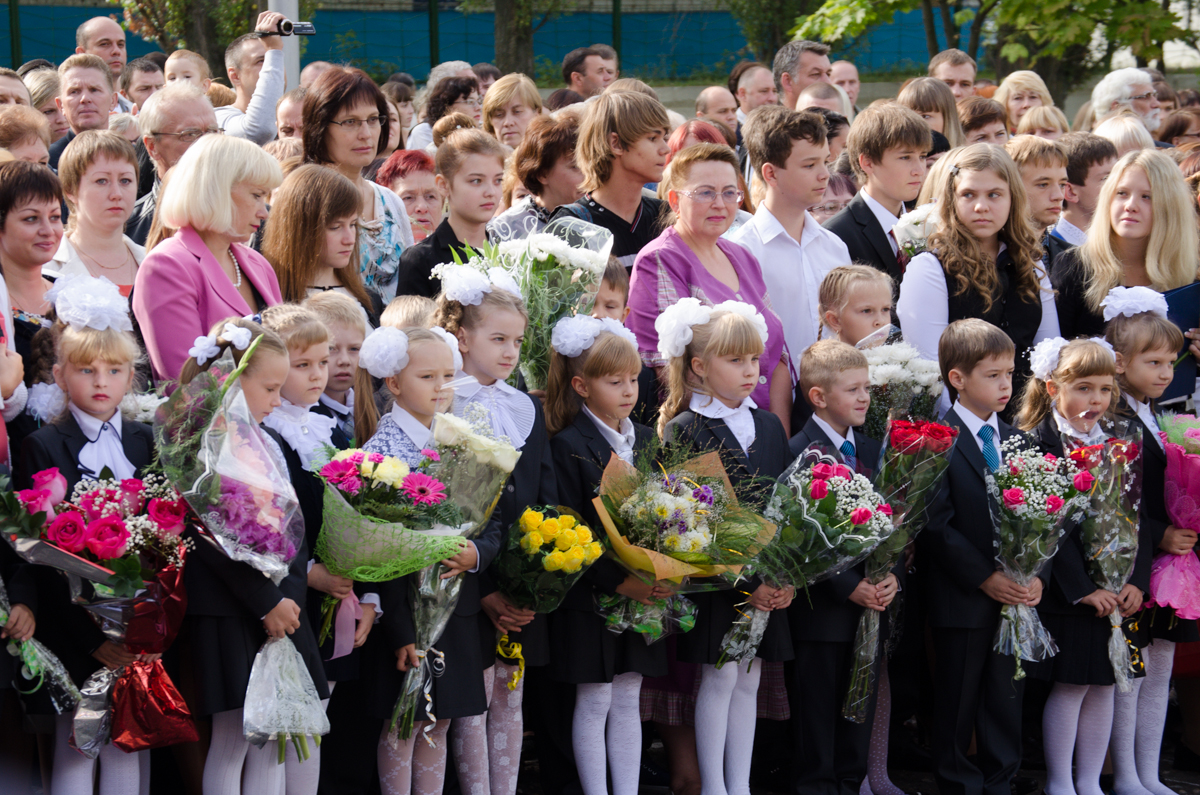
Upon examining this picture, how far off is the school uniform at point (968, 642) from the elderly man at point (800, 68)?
4.66 metres

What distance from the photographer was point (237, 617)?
11.8 feet

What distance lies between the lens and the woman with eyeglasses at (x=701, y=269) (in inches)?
188

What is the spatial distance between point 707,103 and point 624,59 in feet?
Answer: 26.5

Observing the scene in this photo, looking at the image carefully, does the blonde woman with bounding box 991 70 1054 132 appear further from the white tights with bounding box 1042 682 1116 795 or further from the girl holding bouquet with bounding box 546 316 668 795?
the girl holding bouquet with bounding box 546 316 668 795

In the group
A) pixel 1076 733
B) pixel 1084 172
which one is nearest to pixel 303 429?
pixel 1076 733

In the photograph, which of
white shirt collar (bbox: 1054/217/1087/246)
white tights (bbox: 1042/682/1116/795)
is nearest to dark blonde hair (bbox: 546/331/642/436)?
white tights (bbox: 1042/682/1116/795)

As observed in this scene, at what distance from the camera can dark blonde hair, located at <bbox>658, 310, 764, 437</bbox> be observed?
172 inches

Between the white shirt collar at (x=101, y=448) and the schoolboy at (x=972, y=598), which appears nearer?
the white shirt collar at (x=101, y=448)

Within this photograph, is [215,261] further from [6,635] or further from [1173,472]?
[1173,472]

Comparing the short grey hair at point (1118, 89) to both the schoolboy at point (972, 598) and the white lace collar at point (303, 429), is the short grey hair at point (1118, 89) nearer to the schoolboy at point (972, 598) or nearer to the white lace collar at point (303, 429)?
the schoolboy at point (972, 598)

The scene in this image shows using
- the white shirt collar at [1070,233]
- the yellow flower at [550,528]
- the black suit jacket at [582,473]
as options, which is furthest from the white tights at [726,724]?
the white shirt collar at [1070,233]

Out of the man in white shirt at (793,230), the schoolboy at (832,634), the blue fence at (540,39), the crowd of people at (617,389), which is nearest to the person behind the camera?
the crowd of people at (617,389)

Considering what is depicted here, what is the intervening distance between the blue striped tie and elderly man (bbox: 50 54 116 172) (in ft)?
15.5

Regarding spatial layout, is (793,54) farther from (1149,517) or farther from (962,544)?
(962,544)
